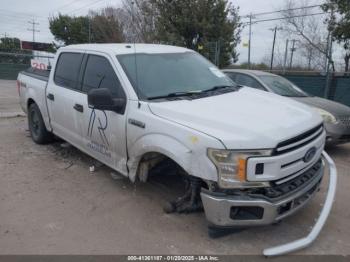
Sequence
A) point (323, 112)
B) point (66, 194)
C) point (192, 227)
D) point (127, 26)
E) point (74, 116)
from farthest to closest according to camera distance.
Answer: point (127, 26)
point (323, 112)
point (74, 116)
point (66, 194)
point (192, 227)

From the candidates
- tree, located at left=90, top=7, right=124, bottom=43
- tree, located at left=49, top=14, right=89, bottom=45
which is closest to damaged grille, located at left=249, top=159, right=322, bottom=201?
tree, located at left=90, top=7, right=124, bottom=43

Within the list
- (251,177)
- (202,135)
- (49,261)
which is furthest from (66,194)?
(251,177)

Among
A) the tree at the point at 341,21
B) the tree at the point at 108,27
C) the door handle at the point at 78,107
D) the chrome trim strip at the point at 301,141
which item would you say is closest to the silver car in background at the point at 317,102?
the chrome trim strip at the point at 301,141

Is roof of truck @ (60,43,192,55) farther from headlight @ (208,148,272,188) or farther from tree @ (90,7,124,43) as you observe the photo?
tree @ (90,7,124,43)

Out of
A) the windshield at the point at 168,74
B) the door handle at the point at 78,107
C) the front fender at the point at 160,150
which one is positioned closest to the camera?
the front fender at the point at 160,150

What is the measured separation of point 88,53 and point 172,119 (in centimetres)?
220

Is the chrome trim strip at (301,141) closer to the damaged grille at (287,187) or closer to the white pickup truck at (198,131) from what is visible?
the white pickup truck at (198,131)

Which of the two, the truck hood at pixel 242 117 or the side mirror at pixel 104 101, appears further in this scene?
the side mirror at pixel 104 101

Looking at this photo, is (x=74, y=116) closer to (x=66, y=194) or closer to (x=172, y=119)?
(x=66, y=194)

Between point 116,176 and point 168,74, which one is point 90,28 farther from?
point 168,74

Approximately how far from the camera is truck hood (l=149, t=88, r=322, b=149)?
Result: 3.11 metres

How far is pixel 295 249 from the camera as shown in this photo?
3316 mm

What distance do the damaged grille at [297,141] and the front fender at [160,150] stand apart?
30.7 inches

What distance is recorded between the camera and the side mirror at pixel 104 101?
3.88 m
